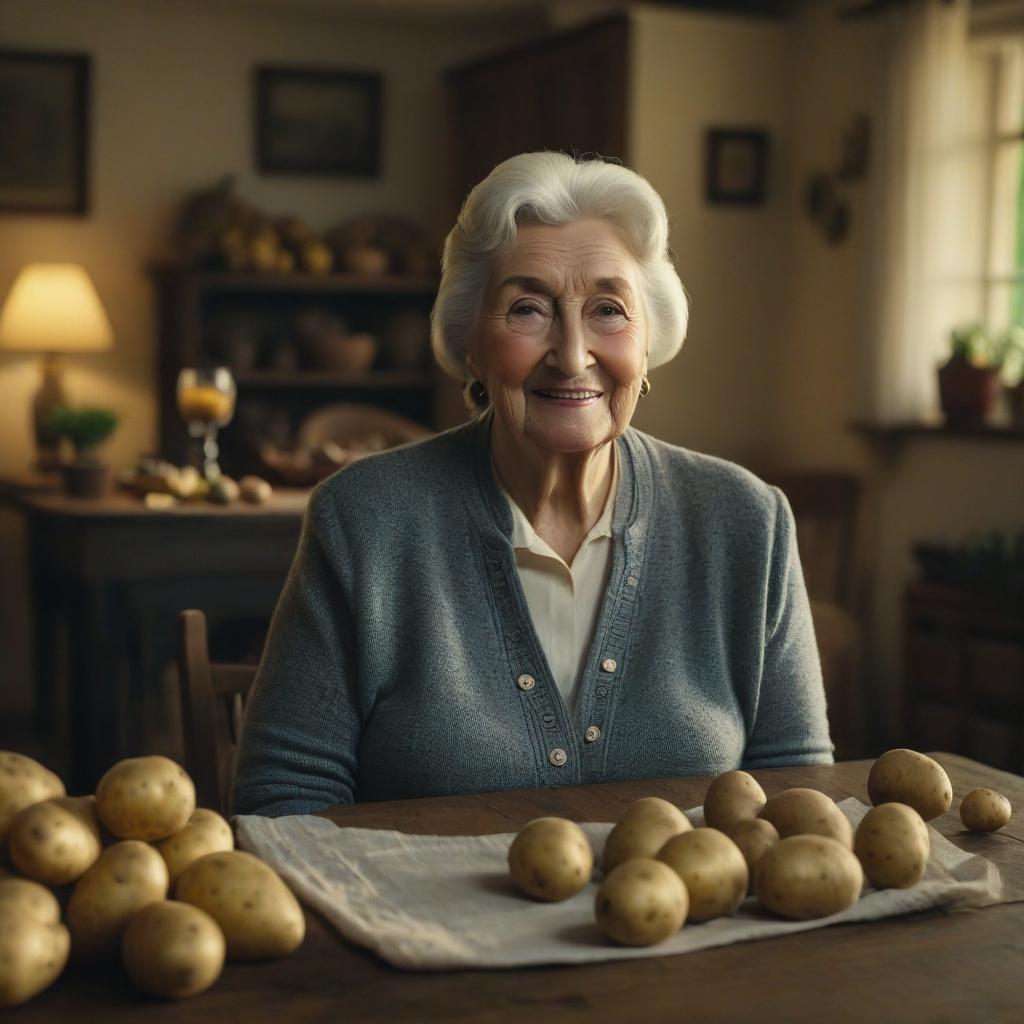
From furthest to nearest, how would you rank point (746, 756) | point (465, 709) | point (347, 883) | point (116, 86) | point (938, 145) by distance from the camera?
point (116, 86) → point (938, 145) → point (746, 756) → point (465, 709) → point (347, 883)

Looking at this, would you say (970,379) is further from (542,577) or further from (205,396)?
(542,577)

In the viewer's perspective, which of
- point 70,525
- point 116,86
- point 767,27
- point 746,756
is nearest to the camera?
point 746,756

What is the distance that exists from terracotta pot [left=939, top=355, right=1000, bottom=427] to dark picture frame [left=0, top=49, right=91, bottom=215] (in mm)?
3236

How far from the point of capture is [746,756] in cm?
180

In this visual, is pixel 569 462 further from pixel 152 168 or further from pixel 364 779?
pixel 152 168

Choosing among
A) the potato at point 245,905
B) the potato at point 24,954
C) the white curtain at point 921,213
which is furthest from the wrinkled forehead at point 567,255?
the white curtain at point 921,213

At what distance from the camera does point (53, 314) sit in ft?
17.5

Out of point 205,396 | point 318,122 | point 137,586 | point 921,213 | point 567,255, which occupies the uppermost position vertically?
point 318,122

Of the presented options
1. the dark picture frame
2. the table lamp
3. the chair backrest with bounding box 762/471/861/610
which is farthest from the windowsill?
the dark picture frame

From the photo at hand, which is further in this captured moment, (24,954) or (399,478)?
(399,478)

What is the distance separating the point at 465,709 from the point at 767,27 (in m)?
4.28

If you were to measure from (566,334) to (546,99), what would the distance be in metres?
4.01

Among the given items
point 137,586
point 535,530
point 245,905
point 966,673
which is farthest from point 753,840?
point 966,673

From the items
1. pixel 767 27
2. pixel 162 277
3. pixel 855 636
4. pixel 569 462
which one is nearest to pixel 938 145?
pixel 767 27
